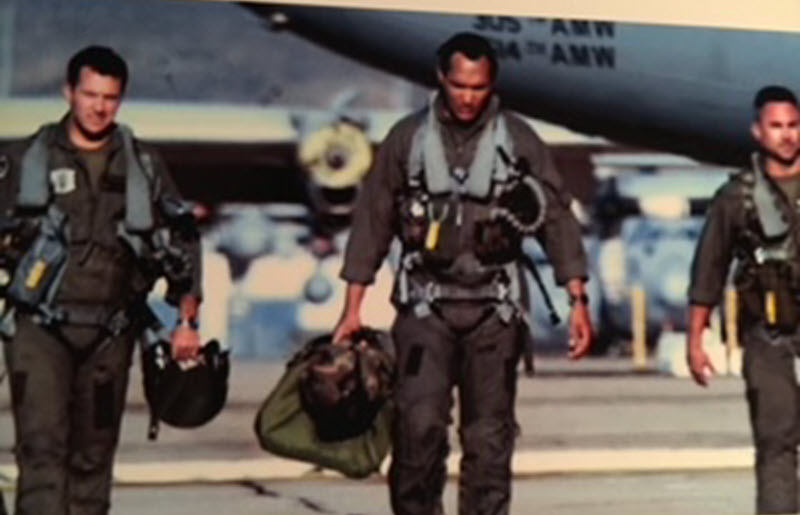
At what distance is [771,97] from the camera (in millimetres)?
2717

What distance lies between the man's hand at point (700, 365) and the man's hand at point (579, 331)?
245mm

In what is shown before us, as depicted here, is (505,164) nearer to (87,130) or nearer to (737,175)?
(737,175)

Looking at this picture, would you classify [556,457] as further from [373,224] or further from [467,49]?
[467,49]

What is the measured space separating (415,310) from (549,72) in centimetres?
58

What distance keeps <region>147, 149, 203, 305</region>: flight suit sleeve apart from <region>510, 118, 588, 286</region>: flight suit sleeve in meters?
0.62

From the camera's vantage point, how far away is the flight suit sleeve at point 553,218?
2461mm

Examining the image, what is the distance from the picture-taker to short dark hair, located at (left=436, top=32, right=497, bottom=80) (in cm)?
253

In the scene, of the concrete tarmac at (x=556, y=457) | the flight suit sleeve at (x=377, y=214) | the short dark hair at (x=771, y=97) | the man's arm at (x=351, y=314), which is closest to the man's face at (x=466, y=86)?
the flight suit sleeve at (x=377, y=214)

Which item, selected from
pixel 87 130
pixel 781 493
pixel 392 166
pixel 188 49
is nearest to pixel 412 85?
pixel 392 166

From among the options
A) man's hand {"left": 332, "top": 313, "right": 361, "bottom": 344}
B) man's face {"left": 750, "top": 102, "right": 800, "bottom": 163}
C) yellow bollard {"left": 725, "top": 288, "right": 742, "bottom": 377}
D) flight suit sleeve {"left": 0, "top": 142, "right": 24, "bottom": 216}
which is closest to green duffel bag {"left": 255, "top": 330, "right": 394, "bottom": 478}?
man's hand {"left": 332, "top": 313, "right": 361, "bottom": 344}

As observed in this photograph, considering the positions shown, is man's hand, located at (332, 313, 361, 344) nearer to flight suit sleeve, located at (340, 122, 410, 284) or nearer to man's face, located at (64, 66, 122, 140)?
flight suit sleeve, located at (340, 122, 410, 284)

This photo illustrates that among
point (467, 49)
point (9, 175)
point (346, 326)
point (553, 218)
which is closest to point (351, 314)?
point (346, 326)

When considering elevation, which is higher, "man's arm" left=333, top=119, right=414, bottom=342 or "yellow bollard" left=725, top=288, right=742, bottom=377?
"man's arm" left=333, top=119, right=414, bottom=342

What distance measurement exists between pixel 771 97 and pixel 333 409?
1.12 meters
